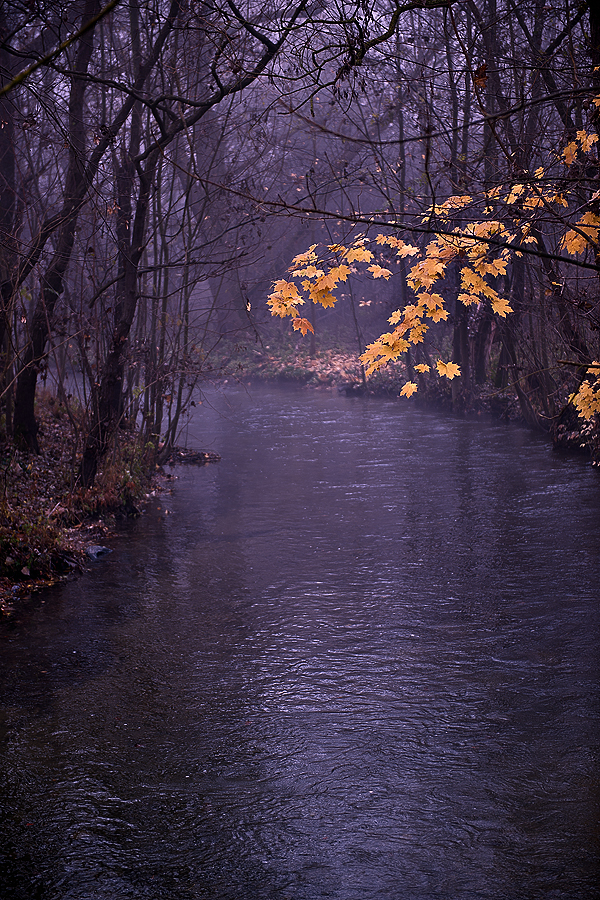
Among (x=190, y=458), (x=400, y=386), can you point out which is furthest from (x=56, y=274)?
(x=400, y=386)

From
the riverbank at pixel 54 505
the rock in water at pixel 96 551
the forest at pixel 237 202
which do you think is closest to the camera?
the forest at pixel 237 202

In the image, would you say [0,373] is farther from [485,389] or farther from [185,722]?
[485,389]

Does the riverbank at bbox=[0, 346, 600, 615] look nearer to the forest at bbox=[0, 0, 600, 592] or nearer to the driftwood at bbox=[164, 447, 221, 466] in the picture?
the driftwood at bbox=[164, 447, 221, 466]

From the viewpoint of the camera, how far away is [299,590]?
8.41m

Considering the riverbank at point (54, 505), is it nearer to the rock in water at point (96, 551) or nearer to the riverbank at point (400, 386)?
the rock in water at point (96, 551)

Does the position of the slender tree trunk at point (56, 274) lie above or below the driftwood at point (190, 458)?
above

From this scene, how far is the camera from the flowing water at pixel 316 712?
4113mm

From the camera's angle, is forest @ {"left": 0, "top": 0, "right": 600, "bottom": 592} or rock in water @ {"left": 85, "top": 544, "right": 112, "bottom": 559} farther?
rock in water @ {"left": 85, "top": 544, "right": 112, "bottom": 559}

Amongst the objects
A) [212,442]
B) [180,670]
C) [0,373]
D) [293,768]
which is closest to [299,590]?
[180,670]

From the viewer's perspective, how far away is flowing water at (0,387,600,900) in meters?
4.11

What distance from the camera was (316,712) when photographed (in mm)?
5766

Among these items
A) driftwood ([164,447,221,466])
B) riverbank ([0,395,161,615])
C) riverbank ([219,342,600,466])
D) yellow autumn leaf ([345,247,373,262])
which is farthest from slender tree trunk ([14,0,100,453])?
yellow autumn leaf ([345,247,373,262])

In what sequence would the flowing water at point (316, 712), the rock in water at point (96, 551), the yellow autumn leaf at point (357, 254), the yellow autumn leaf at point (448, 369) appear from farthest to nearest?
the rock in water at point (96, 551)
the yellow autumn leaf at point (448, 369)
the yellow autumn leaf at point (357, 254)
the flowing water at point (316, 712)

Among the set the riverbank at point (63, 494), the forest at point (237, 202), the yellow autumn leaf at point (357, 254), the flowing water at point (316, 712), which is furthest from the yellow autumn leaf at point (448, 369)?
the riverbank at point (63, 494)
